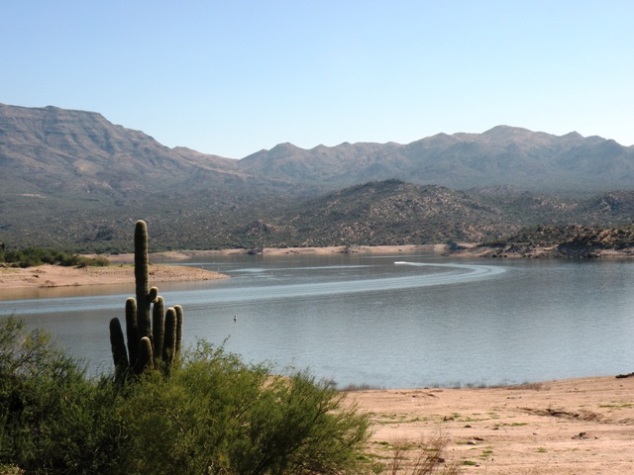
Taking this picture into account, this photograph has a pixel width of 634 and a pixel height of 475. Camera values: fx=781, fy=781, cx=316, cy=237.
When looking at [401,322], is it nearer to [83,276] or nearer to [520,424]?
[520,424]

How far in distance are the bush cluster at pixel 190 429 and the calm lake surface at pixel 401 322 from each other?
56.7ft

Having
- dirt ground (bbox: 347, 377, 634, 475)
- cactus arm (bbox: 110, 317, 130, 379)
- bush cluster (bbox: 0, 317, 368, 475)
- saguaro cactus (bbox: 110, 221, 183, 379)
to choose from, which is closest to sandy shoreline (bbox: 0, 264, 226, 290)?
dirt ground (bbox: 347, 377, 634, 475)

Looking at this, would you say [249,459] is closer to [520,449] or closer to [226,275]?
[520,449]

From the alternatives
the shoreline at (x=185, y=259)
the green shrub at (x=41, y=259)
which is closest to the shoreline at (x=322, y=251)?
the shoreline at (x=185, y=259)

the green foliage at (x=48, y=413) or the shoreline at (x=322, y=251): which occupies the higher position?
the shoreline at (x=322, y=251)

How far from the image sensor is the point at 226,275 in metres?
106

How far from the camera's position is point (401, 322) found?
52.7 m

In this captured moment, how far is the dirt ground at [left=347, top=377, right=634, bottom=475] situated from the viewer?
618 inches

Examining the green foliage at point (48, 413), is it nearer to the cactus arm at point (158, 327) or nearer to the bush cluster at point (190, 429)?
the bush cluster at point (190, 429)

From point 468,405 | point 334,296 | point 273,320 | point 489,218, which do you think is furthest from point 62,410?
point 489,218

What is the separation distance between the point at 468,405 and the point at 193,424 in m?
12.8

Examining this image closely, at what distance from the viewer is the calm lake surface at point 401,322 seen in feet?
115

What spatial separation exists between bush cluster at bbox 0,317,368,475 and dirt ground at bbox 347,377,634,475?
2.95 m

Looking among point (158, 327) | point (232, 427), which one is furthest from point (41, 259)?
point (232, 427)
